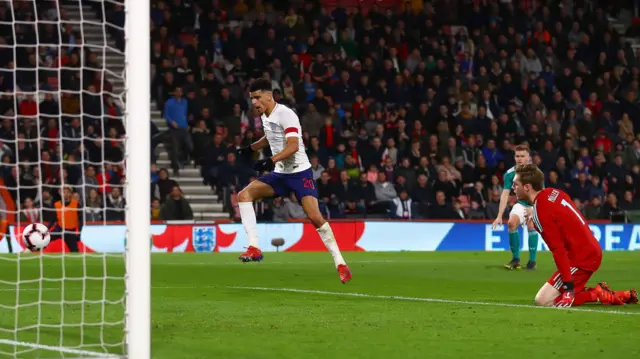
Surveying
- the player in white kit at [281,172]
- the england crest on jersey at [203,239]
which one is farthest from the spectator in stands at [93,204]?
the player in white kit at [281,172]

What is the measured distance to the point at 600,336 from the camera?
7.09 metres

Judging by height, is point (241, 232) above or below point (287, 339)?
below

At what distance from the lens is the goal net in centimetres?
549

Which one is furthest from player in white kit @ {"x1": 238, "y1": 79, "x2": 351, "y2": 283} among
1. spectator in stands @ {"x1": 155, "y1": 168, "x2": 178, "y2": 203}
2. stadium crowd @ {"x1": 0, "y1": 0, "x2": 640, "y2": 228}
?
spectator in stands @ {"x1": 155, "y1": 168, "x2": 178, "y2": 203}

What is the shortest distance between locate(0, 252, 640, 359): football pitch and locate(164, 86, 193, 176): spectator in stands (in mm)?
8823

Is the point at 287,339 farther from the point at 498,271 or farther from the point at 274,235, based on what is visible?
the point at 274,235

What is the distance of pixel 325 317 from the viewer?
816 centimetres

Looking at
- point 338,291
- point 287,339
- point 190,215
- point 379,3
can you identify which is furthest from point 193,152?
point 287,339

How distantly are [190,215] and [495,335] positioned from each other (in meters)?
14.3

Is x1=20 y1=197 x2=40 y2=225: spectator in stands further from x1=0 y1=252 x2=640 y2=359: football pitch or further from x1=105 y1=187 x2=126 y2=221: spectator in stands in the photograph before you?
x1=0 y1=252 x2=640 y2=359: football pitch

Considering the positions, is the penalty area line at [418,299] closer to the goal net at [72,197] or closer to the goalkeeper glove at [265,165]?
the goalkeeper glove at [265,165]

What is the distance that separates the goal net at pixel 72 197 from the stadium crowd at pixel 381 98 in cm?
12

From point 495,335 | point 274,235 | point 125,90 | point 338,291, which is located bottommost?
point 274,235

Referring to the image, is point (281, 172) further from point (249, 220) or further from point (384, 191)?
point (384, 191)
